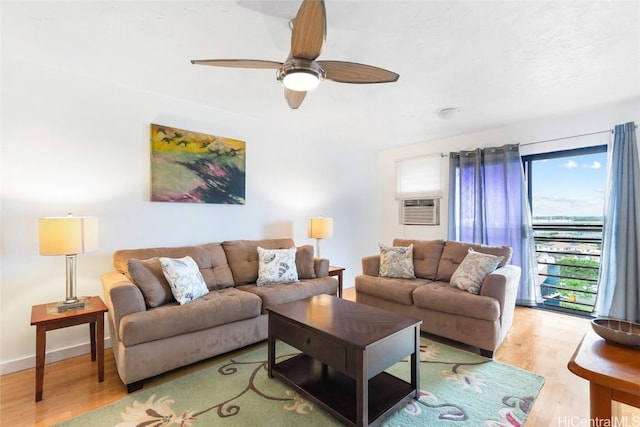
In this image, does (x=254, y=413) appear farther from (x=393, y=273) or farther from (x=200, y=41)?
(x=200, y=41)

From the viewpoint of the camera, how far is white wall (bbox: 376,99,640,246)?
3295 millimetres

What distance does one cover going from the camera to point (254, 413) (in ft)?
5.81

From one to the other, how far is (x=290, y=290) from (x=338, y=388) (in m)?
1.13

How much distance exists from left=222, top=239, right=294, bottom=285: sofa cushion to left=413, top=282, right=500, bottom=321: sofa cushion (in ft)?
5.47

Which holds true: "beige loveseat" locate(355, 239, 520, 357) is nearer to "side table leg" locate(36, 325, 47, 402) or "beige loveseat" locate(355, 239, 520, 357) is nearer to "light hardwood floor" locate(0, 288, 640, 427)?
"light hardwood floor" locate(0, 288, 640, 427)

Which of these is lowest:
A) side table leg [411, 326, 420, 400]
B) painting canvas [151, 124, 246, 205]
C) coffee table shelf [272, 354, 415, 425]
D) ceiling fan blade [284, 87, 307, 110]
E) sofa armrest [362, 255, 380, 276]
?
coffee table shelf [272, 354, 415, 425]

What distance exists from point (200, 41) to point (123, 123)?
1.28 m

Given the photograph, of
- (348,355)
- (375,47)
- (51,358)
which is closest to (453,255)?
(348,355)

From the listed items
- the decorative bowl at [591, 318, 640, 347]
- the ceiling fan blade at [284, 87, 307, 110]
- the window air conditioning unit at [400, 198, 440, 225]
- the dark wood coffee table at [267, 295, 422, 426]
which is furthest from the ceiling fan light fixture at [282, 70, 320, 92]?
the window air conditioning unit at [400, 198, 440, 225]

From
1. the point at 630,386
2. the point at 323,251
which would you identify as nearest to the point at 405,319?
the point at 630,386

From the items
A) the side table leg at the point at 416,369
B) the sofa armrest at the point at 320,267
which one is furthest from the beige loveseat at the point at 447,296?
the side table leg at the point at 416,369

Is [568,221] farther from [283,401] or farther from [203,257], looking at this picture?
[203,257]

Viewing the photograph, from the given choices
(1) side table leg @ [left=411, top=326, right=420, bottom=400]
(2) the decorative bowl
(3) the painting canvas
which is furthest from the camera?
(3) the painting canvas

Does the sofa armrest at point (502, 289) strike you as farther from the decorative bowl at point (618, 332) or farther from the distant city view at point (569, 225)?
the distant city view at point (569, 225)
